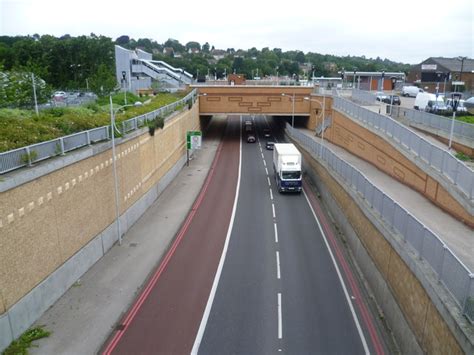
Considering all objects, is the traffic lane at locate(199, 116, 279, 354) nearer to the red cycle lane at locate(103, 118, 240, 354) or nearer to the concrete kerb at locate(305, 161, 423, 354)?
the red cycle lane at locate(103, 118, 240, 354)

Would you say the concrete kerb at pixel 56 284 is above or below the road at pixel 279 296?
above

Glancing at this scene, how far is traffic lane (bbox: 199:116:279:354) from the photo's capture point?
14.9 metres

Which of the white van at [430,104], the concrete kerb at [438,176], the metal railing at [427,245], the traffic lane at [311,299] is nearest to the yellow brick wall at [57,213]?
the traffic lane at [311,299]

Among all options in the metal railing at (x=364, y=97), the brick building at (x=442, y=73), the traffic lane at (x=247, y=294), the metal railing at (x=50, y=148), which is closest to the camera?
the metal railing at (x=50, y=148)

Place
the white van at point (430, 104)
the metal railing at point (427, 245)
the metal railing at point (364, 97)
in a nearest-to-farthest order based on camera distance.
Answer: the metal railing at point (427, 245) → the white van at point (430, 104) → the metal railing at point (364, 97)

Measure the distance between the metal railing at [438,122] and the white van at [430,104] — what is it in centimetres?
565

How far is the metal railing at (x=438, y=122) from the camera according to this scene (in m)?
25.0

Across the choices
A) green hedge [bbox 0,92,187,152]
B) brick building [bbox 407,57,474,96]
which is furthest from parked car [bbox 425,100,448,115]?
brick building [bbox 407,57,474,96]

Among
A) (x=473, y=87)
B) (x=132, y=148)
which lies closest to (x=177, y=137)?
(x=132, y=148)

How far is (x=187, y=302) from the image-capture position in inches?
693

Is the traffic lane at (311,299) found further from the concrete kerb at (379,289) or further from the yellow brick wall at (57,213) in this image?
the yellow brick wall at (57,213)

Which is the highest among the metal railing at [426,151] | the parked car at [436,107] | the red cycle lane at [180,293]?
the parked car at [436,107]

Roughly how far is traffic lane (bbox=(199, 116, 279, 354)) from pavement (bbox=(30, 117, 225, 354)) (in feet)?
13.5

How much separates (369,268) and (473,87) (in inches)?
3176
